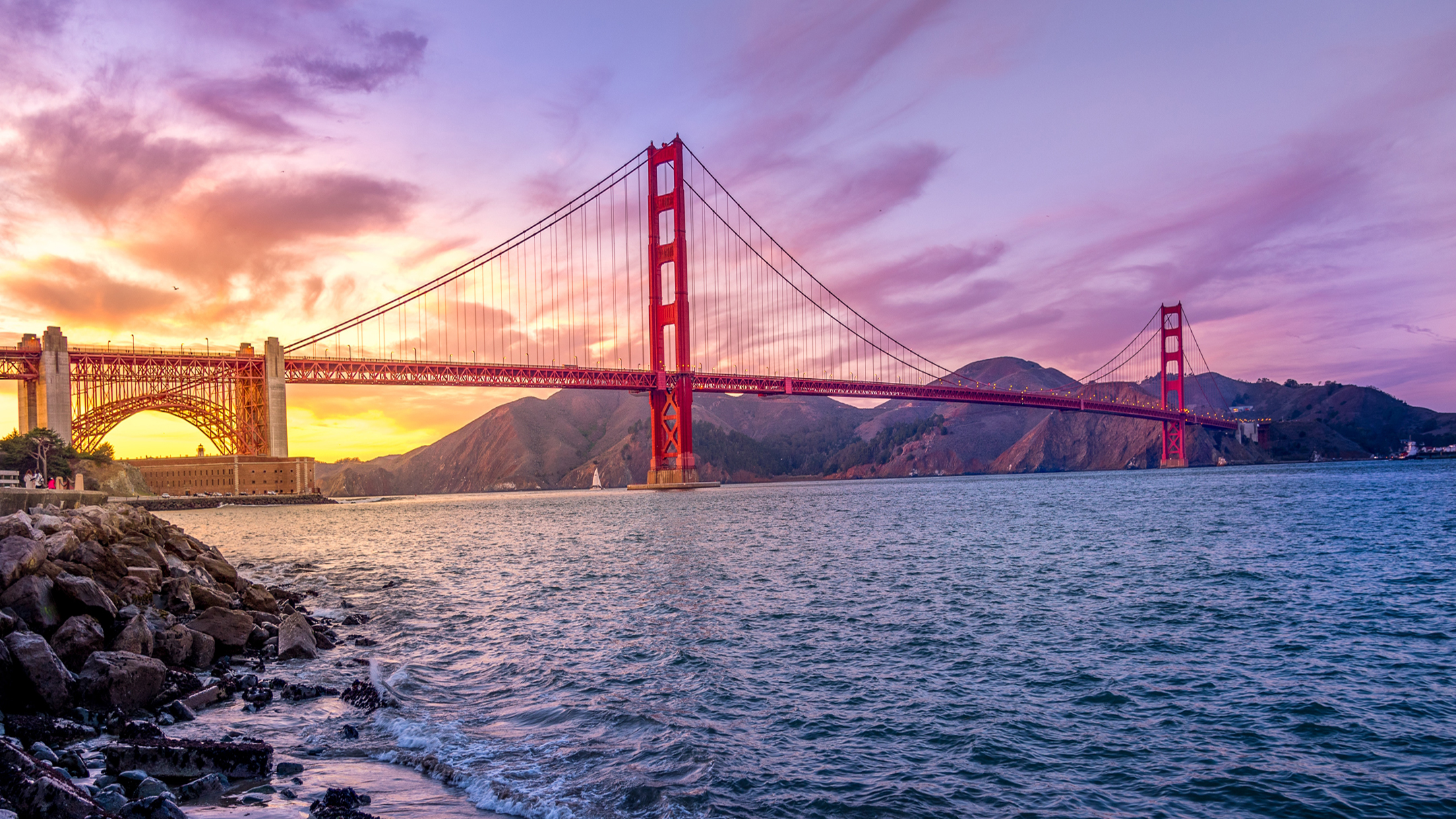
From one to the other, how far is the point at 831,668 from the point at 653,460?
77.1 metres

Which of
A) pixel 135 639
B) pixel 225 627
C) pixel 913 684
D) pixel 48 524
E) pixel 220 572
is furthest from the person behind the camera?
pixel 220 572

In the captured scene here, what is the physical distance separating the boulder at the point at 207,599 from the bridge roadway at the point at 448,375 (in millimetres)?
56595

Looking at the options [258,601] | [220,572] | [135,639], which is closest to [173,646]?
[135,639]

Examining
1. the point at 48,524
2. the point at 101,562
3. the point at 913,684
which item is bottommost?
the point at 913,684

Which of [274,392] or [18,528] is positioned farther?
[274,392]

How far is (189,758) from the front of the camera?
6.64 m

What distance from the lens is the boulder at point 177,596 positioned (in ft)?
43.1

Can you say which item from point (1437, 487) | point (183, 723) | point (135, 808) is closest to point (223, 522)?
point (183, 723)

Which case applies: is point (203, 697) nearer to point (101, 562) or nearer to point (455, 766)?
point (455, 766)

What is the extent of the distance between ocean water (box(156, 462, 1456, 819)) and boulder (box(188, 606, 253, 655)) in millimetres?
906

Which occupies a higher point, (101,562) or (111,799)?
(101,562)

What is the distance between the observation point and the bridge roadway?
2773 inches

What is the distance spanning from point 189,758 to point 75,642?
12.9ft

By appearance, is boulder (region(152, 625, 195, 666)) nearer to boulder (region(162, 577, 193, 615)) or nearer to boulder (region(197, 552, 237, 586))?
boulder (region(162, 577, 193, 615))
